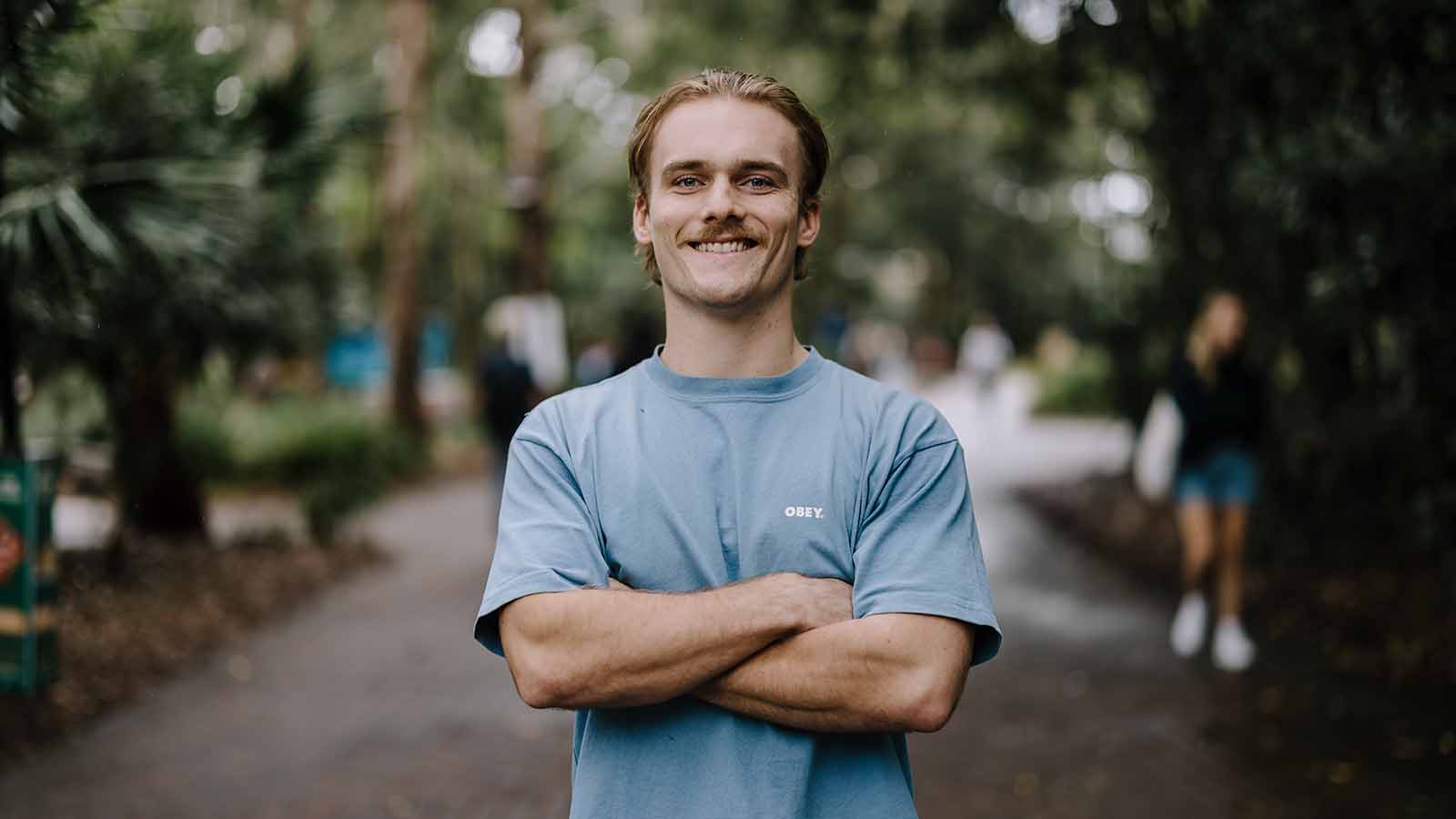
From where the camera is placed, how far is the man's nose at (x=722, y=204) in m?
2.02

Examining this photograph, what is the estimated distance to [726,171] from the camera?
204cm

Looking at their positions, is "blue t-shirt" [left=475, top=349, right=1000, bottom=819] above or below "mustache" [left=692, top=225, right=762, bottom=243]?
below

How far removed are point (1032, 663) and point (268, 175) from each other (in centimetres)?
541

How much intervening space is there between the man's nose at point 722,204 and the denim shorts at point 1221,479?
5660 mm

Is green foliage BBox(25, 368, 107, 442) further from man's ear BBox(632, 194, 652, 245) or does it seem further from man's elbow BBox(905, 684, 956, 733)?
man's elbow BBox(905, 684, 956, 733)

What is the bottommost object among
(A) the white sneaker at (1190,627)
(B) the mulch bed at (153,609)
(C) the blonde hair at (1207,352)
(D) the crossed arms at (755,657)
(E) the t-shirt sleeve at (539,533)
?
(B) the mulch bed at (153,609)

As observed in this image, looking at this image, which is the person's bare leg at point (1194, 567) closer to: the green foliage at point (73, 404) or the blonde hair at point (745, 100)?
the blonde hair at point (745, 100)

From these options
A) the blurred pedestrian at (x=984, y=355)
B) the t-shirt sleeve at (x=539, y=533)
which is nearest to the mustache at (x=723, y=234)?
→ the t-shirt sleeve at (x=539, y=533)

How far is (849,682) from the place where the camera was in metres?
1.95

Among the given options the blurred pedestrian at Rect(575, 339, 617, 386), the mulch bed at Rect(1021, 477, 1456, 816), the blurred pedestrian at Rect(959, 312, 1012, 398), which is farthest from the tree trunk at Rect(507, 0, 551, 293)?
the mulch bed at Rect(1021, 477, 1456, 816)

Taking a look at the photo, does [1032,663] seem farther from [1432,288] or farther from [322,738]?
[322,738]

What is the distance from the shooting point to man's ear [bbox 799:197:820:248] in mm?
2203

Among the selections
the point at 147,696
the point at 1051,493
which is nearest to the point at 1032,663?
the point at 147,696

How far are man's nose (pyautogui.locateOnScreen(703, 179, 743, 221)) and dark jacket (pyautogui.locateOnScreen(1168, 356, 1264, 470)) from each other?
5.56m
